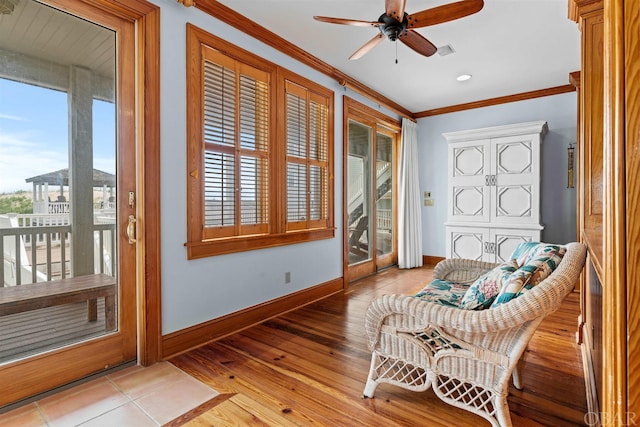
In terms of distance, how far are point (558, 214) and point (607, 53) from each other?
470 centimetres

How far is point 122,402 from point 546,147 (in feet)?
18.6

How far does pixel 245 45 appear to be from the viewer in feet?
9.45

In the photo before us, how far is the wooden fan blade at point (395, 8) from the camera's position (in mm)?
2051

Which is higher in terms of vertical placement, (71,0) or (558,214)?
(71,0)

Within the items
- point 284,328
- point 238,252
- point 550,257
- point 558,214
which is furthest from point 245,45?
point 558,214

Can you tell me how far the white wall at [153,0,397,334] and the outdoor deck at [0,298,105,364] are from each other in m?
0.46

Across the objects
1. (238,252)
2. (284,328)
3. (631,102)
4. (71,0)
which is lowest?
(284,328)

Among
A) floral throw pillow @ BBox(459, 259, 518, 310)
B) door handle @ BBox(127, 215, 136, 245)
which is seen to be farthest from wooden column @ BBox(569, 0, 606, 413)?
door handle @ BBox(127, 215, 136, 245)

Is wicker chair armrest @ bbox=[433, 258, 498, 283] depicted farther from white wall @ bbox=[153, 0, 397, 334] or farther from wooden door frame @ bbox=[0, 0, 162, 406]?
wooden door frame @ bbox=[0, 0, 162, 406]

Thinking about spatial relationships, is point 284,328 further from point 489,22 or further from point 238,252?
point 489,22

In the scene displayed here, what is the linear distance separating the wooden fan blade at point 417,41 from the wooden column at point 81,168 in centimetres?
222

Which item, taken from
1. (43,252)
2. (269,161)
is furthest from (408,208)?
(43,252)

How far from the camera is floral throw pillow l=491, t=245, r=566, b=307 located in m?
1.46

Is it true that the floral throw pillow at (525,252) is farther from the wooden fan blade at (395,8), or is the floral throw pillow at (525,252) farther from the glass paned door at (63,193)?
the glass paned door at (63,193)
